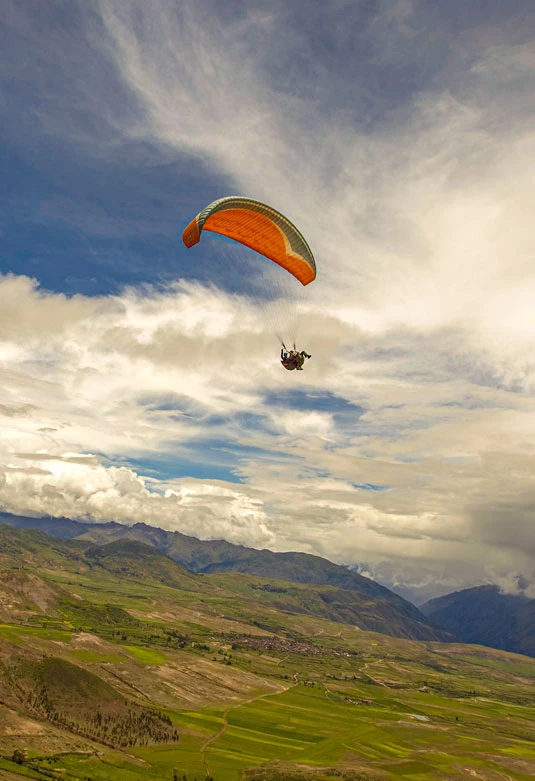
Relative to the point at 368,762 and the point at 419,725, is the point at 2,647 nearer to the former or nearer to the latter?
the point at 368,762

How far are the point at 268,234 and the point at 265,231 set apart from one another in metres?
0.53

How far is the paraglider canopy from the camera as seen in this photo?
53250 millimetres

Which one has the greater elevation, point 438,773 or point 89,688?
point 89,688

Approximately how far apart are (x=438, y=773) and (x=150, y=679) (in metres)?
81.2

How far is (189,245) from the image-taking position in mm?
47469

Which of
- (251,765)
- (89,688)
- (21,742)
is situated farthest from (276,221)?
(89,688)

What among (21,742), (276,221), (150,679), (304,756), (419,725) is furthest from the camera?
(419,725)

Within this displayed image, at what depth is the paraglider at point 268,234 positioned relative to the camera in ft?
175

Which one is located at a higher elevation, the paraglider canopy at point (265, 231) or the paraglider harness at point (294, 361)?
the paraglider canopy at point (265, 231)

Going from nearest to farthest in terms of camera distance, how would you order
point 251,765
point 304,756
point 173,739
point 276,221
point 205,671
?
1. point 276,221
2. point 251,765
3. point 173,739
4. point 304,756
5. point 205,671

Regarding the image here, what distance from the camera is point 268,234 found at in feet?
189

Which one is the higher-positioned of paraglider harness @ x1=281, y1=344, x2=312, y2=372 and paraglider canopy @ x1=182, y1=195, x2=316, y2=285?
paraglider canopy @ x1=182, y1=195, x2=316, y2=285

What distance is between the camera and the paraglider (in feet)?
175

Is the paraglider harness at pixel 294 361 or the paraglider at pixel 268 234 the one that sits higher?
the paraglider at pixel 268 234
